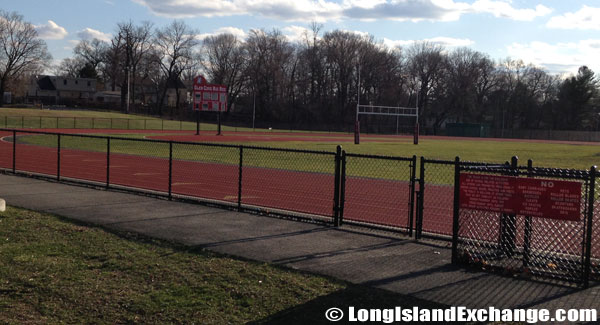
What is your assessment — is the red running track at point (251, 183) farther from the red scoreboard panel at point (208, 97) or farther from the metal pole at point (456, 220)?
the red scoreboard panel at point (208, 97)

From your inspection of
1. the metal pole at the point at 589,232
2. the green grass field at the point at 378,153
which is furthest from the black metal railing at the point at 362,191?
the green grass field at the point at 378,153

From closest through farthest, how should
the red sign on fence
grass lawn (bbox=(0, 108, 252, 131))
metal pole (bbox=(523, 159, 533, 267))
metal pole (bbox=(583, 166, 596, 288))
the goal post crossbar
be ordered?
metal pole (bbox=(583, 166, 596, 288)), the red sign on fence, metal pole (bbox=(523, 159, 533, 267)), grass lawn (bbox=(0, 108, 252, 131)), the goal post crossbar

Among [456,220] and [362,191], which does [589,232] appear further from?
[362,191]

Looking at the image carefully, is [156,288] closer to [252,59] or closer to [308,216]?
[308,216]

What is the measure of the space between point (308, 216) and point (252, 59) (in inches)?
4148

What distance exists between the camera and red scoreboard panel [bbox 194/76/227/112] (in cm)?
4878

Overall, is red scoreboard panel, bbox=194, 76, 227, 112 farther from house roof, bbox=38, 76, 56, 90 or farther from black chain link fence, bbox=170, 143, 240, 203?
house roof, bbox=38, 76, 56, 90

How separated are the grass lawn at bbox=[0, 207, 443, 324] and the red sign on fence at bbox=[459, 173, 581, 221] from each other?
220 cm

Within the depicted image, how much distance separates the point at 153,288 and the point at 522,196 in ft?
15.7

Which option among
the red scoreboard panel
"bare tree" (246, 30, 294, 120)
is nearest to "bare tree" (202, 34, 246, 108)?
"bare tree" (246, 30, 294, 120)

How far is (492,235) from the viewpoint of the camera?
29.4ft

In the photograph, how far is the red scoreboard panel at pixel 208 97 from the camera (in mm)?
48781

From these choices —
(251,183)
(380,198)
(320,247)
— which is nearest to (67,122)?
(251,183)

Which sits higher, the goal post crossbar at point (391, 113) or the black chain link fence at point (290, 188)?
the goal post crossbar at point (391, 113)
